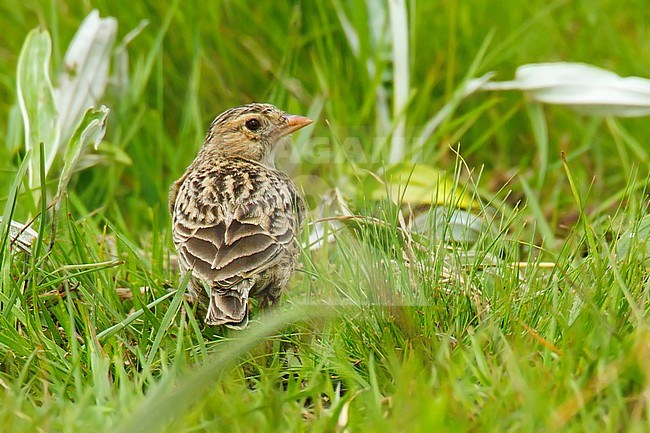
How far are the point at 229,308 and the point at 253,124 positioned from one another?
1.57 meters

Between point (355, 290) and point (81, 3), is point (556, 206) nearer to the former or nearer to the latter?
point (355, 290)

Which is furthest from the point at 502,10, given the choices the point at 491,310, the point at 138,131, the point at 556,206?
the point at 491,310

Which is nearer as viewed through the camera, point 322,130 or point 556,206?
point 556,206

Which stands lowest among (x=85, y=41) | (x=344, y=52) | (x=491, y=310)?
(x=491, y=310)

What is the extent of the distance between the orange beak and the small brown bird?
0.43 meters

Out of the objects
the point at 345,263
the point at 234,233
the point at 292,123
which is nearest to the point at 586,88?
the point at 292,123

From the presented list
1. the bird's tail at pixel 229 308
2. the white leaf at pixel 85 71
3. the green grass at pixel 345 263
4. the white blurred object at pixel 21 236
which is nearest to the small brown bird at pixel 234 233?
the bird's tail at pixel 229 308

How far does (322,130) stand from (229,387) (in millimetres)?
3266

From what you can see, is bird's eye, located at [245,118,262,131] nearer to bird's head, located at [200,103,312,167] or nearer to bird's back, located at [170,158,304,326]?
bird's head, located at [200,103,312,167]

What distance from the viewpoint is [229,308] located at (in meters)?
3.47

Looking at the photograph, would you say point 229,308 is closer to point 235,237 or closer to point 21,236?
point 235,237

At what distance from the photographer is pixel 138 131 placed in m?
5.86

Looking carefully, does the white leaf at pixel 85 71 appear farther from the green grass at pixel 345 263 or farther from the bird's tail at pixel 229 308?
the bird's tail at pixel 229 308

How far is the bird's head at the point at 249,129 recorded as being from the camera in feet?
15.9
